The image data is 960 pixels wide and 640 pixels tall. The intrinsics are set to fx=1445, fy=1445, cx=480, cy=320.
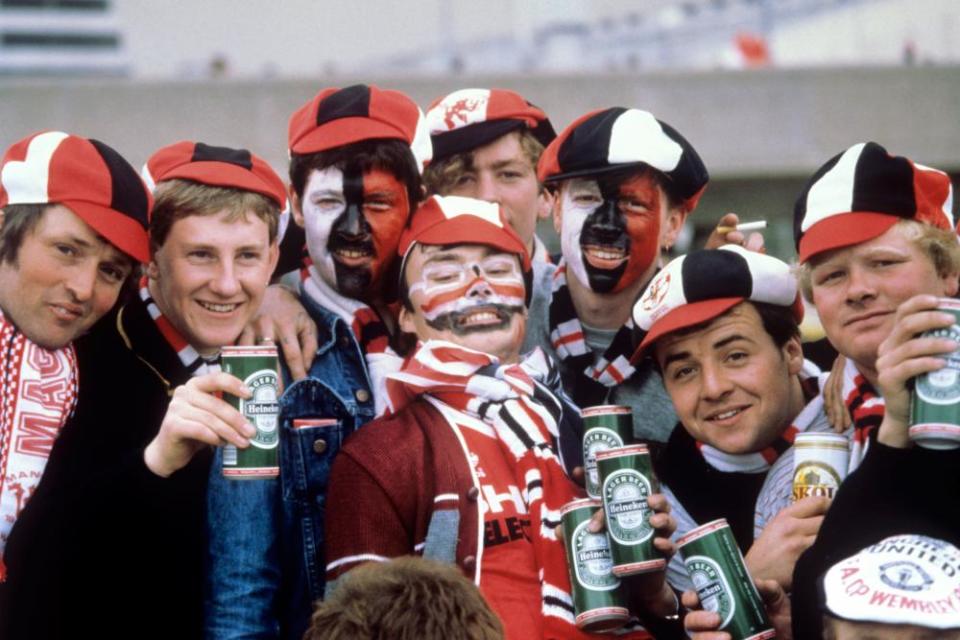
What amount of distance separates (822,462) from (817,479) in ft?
0.15

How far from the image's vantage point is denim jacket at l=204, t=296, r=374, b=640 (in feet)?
12.9

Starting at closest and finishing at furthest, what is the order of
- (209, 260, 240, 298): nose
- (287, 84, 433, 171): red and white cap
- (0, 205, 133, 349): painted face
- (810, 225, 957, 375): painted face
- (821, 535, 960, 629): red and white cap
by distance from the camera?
1. (821, 535, 960, 629): red and white cap
2. (810, 225, 957, 375): painted face
3. (0, 205, 133, 349): painted face
4. (209, 260, 240, 298): nose
5. (287, 84, 433, 171): red and white cap

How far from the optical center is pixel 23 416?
3941 mm

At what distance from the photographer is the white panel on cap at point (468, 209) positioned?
4.42 meters

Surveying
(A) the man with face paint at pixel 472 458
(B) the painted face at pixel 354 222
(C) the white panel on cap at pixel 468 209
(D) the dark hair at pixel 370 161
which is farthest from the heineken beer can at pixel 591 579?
(D) the dark hair at pixel 370 161

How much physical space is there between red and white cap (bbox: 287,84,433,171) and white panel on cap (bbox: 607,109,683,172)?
2.03ft

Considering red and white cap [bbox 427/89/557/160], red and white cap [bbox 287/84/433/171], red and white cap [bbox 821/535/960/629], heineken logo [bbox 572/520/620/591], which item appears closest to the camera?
red and white cap [bbox 821/535/960/629]

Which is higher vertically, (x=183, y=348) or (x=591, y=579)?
(x=183, y=348)

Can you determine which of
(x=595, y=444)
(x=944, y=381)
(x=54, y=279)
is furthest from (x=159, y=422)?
(x=944, y=381)

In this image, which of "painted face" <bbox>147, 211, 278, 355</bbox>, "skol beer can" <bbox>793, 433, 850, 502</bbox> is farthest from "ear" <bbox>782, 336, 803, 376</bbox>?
"painted face" <bbox>147, 211, 278, 355</bbox>

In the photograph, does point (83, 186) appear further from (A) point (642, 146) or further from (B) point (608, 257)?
(A) point (642, 146)

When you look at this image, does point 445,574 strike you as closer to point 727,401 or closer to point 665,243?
point 727,401

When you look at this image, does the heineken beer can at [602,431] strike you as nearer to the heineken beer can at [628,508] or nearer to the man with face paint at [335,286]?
the heineken beer can at [628,508]

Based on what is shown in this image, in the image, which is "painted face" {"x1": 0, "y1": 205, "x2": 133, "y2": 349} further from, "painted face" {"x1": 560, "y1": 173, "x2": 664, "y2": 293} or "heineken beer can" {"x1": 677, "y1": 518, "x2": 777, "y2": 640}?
"heineken beer can" {"x1": 677, "y1": 518, "x2": 777, "y2": 640}
